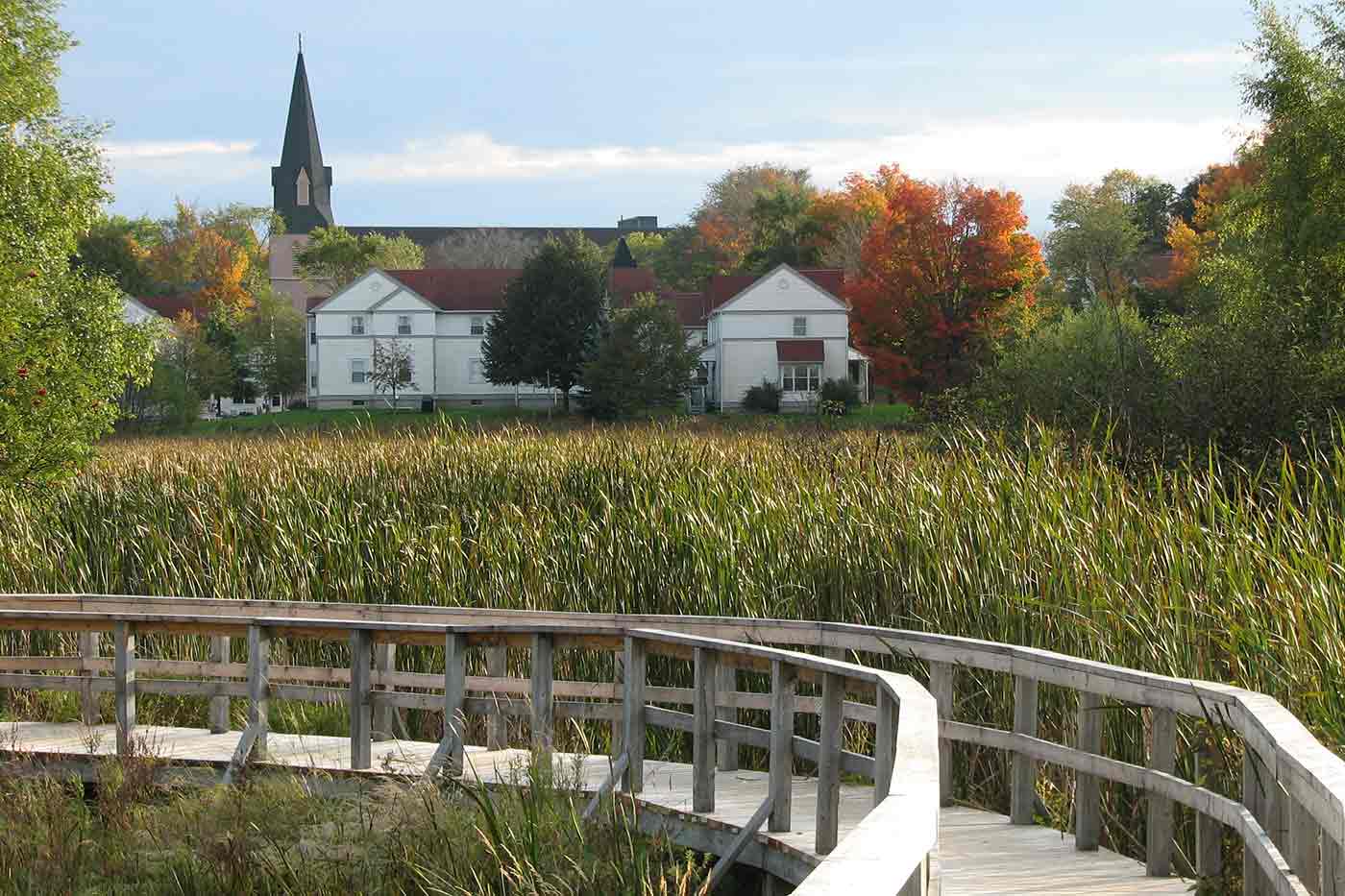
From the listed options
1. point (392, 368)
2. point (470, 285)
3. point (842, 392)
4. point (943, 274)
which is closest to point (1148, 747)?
point (943, 274)

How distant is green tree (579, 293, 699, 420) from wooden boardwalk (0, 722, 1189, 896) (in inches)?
1837

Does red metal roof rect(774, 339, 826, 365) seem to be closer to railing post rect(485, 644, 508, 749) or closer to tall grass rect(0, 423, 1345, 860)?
tall grass rect(0, 423, 1345, 860)

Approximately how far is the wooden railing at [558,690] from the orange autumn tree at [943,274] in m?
48.0

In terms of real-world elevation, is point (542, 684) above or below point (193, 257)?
below

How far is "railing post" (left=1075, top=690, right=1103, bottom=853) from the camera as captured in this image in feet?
23.9

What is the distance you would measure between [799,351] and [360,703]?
60.9 m

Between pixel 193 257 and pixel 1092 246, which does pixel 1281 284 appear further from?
pixel 193 257

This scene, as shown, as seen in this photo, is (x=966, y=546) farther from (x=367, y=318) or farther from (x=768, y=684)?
(x=367, y=318)

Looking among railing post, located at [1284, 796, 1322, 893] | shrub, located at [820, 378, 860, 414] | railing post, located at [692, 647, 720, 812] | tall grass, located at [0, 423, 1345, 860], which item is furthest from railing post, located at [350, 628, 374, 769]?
shrub, located at [820, 378, 860, 414]

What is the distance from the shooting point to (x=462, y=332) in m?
76.3

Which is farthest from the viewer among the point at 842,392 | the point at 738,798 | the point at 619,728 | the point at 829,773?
the point at 842,392

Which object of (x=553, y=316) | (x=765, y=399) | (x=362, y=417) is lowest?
(x=362, y=417)

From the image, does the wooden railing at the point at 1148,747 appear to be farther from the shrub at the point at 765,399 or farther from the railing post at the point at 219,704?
the shrub at the point at 765,399

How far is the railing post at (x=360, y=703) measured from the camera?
30.6ft
